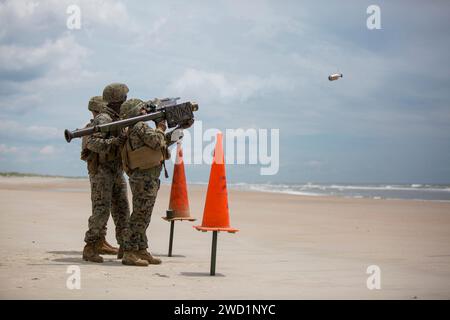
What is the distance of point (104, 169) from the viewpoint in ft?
28.8

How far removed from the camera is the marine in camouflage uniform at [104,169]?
27.9 ft

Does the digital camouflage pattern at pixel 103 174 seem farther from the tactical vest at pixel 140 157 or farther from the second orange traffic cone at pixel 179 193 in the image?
the second orange traffic cone at pixel 179 193

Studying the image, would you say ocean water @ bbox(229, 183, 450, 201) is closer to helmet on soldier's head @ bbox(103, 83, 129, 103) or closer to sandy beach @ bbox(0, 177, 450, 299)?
sandy beach @ bbox(0, 177, 450, 299)

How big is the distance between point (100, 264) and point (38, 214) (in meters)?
8.82

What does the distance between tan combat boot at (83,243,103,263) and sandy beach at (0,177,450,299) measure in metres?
0.24

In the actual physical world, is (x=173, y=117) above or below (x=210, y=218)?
above

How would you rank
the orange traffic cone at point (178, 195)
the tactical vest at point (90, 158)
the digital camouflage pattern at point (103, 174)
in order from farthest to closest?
the orange traffic cone at point (178, 195)
the tactical vest at point (90, 158)
the digital camouflage pattern at point (103, 174)

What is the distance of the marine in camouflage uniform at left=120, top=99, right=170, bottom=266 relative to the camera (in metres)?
8.14

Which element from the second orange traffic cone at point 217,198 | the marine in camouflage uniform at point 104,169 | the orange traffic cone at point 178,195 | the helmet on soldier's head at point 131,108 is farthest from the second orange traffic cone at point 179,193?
the second orange traffic cone at point 217,198

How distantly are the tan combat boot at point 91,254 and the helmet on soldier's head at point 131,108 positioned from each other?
1.84 meters

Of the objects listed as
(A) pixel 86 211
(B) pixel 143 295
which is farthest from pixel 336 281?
(A) pixel 86 211

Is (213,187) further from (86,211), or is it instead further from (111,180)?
(86,211)

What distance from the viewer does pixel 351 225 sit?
15875mm

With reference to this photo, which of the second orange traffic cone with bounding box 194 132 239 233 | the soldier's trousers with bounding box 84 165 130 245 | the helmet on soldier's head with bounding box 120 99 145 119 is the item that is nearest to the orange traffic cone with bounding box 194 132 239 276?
the second orange traffic cone with bounding box 194 132 239 233
